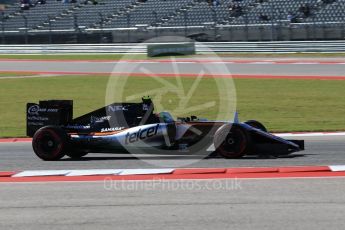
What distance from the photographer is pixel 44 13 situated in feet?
159

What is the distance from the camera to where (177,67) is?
2959 centimetres

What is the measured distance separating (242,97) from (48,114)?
10.0 m

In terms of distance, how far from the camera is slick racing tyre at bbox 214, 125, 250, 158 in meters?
9.79

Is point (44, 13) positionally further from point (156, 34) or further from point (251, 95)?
point (251, 95)

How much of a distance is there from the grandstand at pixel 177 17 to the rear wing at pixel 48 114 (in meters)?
24.6

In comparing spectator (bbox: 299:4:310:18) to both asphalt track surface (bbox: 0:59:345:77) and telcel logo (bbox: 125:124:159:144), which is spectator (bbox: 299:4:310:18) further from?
telcel logo (bbox: 125:124:159:144)

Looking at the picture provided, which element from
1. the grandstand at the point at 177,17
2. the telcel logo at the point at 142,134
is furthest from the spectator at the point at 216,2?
the telcel logo at the point at 142,134

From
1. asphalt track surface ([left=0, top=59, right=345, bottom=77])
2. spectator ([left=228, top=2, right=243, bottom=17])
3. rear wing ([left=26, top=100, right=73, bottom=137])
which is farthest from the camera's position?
spectator ([left=228, top=2, right=243, bottom=17])

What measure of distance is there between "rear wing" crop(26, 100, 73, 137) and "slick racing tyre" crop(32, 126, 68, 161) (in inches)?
10.9

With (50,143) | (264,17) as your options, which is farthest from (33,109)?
(264,17)

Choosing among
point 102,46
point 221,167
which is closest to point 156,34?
point 102,46

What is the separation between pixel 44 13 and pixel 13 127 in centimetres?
3391

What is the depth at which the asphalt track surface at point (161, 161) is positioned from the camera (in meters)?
9.62

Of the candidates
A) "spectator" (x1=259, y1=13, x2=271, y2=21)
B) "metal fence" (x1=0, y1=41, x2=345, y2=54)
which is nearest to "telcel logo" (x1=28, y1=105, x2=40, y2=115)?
"metal fence" (x1=0, y1=41, x2=345, y2=54)
